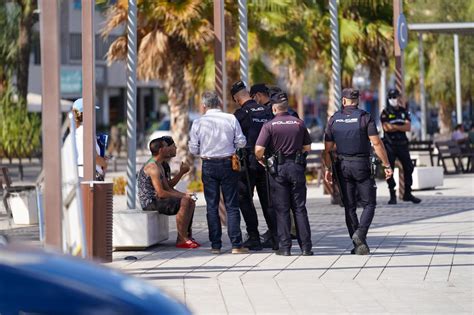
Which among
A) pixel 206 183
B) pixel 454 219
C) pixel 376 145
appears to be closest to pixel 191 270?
pixel 206 183

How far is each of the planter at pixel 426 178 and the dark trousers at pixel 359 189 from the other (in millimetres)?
11004

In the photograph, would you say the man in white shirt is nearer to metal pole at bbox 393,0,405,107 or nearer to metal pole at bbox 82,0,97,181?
metal pole at bbox 82,0,97,181

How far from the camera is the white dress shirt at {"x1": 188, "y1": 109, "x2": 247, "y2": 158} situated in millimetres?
13914

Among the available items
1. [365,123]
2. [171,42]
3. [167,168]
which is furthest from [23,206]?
[171,42]

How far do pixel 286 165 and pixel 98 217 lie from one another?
2.59 metres

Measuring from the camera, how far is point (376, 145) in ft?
45.0

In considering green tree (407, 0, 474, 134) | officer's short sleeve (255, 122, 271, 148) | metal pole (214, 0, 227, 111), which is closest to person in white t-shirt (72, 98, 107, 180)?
officer's short sleeve (255, 122, 271, 148)

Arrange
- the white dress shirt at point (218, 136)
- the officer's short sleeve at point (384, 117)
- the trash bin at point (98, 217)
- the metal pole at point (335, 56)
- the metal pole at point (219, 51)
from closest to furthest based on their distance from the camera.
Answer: the trash bin at point (98, 217), the white dress shirt at point (218, 136), the metal pole at point (219, 51), the metal pole at point (335, 56), the officer's short sleeve at point (384, 117)

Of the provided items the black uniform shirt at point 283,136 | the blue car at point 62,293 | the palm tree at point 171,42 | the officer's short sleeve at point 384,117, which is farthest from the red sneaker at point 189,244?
the palm tree at point 171,42

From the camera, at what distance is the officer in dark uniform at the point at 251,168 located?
47.3 ft

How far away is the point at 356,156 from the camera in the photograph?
45.7 ft

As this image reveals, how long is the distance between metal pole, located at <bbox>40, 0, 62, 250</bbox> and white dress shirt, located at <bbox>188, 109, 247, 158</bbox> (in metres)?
5.18

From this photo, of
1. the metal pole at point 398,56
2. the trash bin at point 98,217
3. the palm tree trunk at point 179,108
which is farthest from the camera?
the palm tree trunk at point 179,108

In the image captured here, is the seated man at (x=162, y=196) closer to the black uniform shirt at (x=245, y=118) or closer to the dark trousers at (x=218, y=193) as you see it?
the dark trousers at (x=218, y=193)
